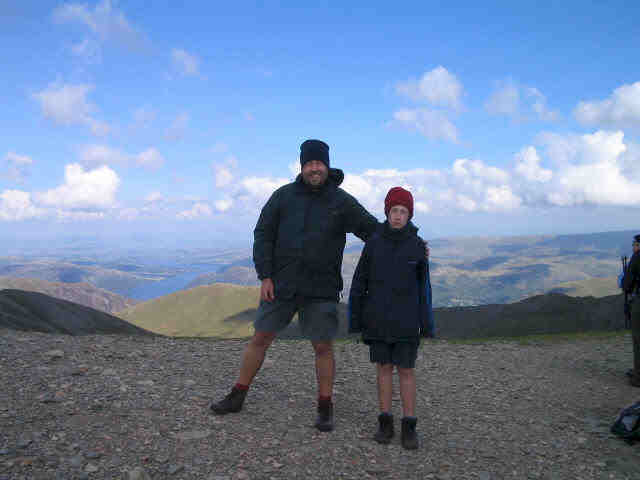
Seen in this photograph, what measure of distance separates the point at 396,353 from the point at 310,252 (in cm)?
174

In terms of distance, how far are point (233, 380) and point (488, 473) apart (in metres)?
4.87

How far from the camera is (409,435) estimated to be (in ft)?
19.8

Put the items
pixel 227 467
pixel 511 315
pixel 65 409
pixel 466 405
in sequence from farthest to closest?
pixel 511 315 < pixel 466 405 < pixel 65 409 < pixel 227 467

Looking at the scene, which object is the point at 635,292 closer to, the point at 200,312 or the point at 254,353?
the point at 254,353

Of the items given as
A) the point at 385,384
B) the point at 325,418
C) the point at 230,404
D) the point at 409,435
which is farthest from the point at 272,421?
the point at 409,435

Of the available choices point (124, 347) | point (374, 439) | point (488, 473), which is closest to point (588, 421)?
point (488, 473)

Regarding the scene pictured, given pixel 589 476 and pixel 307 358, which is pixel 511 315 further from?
pixel 589 476

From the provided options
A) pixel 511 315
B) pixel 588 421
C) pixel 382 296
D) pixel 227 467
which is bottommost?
pixel 511 315

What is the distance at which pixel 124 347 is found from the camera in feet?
36.7

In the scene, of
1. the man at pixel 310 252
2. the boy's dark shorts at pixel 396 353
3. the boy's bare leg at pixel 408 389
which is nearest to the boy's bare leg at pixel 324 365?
the man at pixel 310 252

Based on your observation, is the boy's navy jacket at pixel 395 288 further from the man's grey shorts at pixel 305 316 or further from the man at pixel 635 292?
the man at pixel 635 292

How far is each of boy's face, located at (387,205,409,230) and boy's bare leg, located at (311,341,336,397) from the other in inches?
73.3

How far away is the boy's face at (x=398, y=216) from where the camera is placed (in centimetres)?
596

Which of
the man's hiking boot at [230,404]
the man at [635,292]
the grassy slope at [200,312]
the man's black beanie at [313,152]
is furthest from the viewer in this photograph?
the grassy slope at [200,312]
